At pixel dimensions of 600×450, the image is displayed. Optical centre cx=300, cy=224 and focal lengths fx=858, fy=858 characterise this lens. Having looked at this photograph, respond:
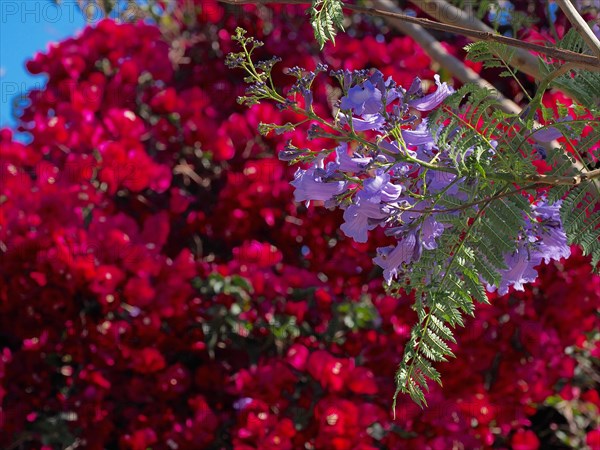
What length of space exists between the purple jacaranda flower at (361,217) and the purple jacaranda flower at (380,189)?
0.01m

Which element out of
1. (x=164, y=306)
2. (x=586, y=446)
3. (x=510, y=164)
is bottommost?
(x=586, y=446)

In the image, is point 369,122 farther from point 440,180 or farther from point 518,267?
point 518,267

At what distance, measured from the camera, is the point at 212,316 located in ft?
8.49

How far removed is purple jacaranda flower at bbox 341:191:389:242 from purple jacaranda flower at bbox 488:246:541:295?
175 millimetres

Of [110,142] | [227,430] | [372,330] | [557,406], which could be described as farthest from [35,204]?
[557,406]

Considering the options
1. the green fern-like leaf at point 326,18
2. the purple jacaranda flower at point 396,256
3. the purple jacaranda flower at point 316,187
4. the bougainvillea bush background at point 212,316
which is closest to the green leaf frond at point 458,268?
the purple jacaranda flower at point 396,256

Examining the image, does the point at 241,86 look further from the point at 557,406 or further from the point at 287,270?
the point at 557,406

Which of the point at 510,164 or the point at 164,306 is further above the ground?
the point at 510,164

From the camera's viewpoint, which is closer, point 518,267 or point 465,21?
point 518,267

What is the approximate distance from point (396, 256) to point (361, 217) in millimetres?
76

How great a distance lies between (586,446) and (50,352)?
1.90 meters

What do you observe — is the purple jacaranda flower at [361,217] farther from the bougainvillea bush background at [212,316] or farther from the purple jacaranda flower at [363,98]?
the bougainvillea bush background at [212,316]

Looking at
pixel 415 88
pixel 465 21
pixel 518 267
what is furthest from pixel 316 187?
pixel 465 21

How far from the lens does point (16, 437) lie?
2646 millimetres
